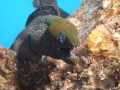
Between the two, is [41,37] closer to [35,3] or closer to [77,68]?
[77,68]

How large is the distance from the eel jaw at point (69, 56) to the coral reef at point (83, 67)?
0.35m

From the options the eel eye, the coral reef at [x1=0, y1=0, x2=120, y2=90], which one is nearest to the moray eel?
the eel eye

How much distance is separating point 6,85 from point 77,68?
79.4 inches

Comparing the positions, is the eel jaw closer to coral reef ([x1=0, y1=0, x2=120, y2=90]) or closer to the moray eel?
the moray eel

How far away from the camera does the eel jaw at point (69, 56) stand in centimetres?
240

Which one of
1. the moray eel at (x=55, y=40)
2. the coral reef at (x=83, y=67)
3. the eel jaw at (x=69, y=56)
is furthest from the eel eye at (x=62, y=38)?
the coral reef at (x=83, y=67)

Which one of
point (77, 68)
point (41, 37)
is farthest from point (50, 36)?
point (77, 68)

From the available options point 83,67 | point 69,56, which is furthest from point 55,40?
point 83,67

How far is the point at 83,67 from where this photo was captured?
277 centimetres

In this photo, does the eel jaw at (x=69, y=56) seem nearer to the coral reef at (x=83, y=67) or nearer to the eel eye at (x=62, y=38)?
the eel eye at (x=62, y=38)

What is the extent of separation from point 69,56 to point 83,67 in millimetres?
528

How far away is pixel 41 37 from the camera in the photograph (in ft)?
9.62

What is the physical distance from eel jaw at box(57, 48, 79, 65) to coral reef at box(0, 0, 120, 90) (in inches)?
13.7

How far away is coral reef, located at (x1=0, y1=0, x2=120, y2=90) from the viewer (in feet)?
8.07
